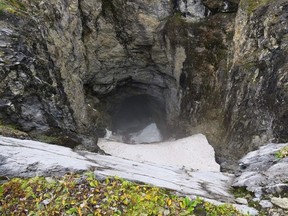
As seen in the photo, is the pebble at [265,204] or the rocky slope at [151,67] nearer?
the pebble at [265,204]

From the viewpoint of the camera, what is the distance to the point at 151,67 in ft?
94.7

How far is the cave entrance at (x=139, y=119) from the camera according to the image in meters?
33.4

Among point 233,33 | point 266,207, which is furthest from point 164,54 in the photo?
point 266,207

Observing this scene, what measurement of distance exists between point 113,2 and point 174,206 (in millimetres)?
22682

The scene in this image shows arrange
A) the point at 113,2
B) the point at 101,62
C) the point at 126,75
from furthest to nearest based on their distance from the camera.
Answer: the point at 126,75 → the point at 101,62 → the point at 113,2

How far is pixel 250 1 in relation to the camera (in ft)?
63.9

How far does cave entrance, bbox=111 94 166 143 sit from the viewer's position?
33.4 metres

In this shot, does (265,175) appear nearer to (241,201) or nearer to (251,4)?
(241,201)

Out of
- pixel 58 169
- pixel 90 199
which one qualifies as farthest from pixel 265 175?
pixel 58 169

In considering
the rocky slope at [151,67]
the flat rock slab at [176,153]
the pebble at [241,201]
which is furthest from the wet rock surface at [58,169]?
the flat rock slab at [176,153]

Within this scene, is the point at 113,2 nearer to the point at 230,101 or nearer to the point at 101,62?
the point at 101,62

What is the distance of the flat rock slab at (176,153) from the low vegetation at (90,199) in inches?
494

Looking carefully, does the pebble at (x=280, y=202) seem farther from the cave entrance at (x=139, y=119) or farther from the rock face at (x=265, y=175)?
the cave entrance at (x=139, y=119)

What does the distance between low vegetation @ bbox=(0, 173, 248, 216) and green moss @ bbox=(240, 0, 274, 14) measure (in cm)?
1601
